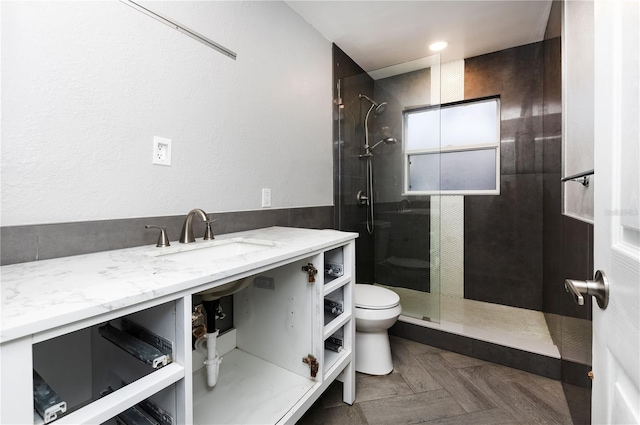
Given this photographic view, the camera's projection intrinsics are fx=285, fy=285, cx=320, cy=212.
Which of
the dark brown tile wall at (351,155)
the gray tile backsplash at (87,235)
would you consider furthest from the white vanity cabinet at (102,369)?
the dark brown tile wall at (351,155)

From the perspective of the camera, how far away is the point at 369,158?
2.62 m

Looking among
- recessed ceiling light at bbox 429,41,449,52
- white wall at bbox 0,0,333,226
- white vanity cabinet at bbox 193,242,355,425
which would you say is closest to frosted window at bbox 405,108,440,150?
recessed ceiling light at bbox 429,41,449,52

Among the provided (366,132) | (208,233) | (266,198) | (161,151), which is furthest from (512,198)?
(161,151)

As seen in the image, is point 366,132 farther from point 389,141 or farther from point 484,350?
point 484,350

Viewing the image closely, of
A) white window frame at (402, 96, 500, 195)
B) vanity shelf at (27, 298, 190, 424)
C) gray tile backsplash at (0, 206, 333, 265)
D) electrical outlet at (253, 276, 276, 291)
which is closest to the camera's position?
vanity shelf at (27, 298, 190, 424)

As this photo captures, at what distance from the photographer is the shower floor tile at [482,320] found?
1.84 meters

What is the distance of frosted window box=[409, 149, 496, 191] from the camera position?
2490mm

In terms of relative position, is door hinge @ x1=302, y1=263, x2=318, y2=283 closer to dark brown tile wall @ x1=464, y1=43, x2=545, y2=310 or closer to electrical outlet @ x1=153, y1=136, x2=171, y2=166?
electrical outlet @ x1=153, y1=136, x2=171, y2=166

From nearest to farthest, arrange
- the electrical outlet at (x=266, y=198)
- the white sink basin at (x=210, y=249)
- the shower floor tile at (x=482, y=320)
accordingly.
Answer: the white sink basin at (x=210, y=249), the electrical outlet at (x=266, y=198), the shower floor tile at (x=482, y=320)

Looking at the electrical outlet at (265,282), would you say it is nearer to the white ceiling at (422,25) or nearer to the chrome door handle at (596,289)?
the chrome door handle at (596,289)

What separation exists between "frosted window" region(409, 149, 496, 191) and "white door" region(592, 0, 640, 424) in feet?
6.31

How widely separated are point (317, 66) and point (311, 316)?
1778mm

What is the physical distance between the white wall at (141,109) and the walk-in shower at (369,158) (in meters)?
0.88

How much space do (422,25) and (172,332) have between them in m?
2.40
